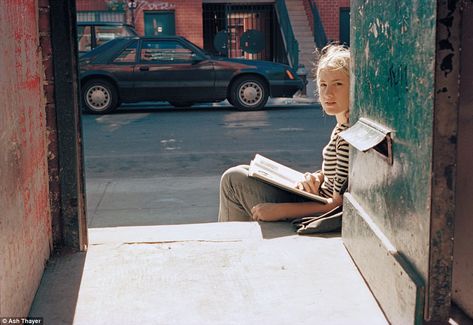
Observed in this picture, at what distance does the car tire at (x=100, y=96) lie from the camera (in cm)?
1419

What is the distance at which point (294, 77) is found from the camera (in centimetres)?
1463

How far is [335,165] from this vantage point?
154 inches

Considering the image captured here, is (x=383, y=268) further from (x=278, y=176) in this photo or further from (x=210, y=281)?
(x=278, y=176)

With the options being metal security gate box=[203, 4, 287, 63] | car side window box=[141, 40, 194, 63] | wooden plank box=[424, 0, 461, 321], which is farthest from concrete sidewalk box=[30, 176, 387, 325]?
metal security gate box=[203, 4, 287, 63]

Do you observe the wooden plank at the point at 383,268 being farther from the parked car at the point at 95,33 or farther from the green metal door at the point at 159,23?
the green metal door at the point at 159,23

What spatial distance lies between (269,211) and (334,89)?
0.77 m

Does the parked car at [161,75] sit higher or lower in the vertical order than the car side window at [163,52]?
lower

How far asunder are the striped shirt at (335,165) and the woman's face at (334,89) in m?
0.12


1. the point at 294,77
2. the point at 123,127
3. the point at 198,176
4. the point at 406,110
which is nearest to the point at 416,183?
the point at 406,110

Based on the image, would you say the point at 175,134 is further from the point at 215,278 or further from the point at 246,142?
the point at 215,278

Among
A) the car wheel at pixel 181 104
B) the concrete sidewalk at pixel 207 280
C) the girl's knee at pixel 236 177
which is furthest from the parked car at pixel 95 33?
the concrete sidewalk at pixel 207 280

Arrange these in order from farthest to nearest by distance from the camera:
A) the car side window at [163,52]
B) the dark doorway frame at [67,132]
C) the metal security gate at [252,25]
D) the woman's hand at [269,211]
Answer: the metal security gate at [252,25] → the car side window at [163,52] → the woman's hand at [269,211] → the dark doorway frame at [67,132]

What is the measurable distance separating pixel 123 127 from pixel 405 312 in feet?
33.0

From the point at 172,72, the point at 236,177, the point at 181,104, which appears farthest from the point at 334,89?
the point at 181,104
